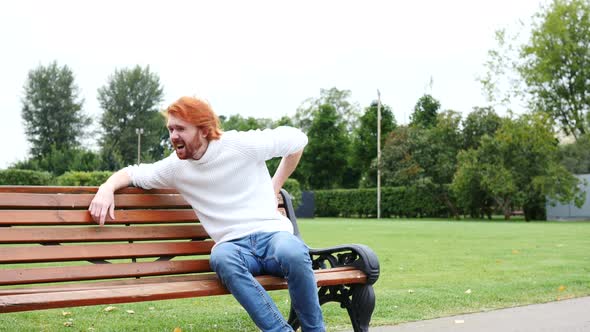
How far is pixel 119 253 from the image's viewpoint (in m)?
4.10

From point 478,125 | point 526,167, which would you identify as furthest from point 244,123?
point 526,167

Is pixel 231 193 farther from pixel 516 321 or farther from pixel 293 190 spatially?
pixel 293 190

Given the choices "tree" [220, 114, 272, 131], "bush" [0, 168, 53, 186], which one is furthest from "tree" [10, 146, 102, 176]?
"bush" [0, 168, 53, 186]

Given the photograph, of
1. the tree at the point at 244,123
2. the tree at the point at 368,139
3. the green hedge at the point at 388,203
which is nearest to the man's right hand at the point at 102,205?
the green hedge at the point at 388,203

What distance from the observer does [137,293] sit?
11.4 feet

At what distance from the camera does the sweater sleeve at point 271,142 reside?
13.3ft

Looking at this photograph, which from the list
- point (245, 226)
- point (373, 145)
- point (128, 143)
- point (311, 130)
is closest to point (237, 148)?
point (245, 226)

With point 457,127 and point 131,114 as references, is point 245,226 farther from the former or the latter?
point 131,114

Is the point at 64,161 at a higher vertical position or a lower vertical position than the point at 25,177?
higher

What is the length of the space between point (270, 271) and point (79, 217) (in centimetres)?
108

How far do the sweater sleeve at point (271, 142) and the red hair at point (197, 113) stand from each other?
16cm

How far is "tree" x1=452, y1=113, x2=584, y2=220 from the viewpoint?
35.6 meters

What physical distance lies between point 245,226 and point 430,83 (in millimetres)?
56145

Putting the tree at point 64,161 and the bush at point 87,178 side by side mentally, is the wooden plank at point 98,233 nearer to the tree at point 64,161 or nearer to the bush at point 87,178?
the bush at point 87,178
